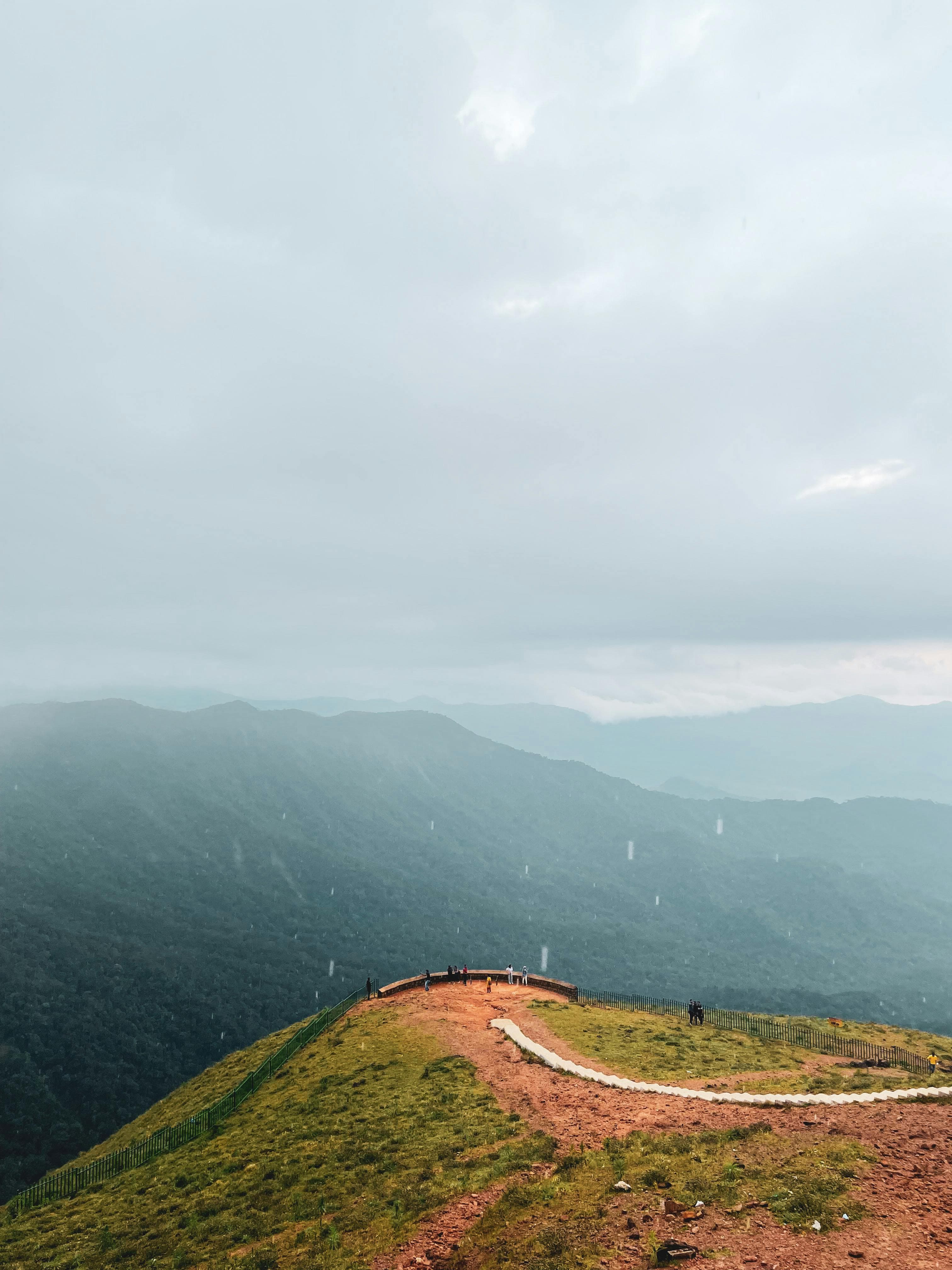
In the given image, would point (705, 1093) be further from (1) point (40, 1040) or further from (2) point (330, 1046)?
(1) point (40, 1040)

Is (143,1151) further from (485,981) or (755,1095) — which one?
(485,981)

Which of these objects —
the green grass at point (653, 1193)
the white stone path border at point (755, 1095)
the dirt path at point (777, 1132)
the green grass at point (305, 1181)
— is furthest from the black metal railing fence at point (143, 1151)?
the green grass at point (653, 1193)

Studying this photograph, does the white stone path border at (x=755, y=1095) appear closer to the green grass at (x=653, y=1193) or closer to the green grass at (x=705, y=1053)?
the green grass at (x=705, y=1053)

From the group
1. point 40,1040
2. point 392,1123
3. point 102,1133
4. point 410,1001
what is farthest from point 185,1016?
point 392,1123

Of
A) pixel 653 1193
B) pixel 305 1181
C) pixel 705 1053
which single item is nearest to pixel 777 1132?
pixel 653 1193

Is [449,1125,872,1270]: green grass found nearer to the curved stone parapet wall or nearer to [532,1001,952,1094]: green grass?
[532,1001,952,1094]: green grass

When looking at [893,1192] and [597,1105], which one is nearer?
[893,1192]

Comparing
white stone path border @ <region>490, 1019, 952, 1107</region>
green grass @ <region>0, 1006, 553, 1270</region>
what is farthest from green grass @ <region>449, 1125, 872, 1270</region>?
white stone path border @ <region>490, 1019, 952, 1107</region>
